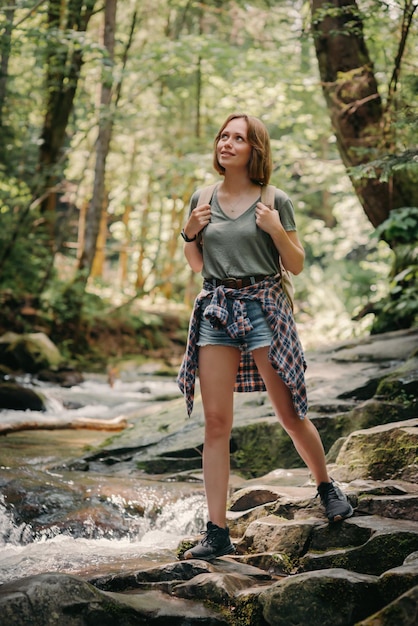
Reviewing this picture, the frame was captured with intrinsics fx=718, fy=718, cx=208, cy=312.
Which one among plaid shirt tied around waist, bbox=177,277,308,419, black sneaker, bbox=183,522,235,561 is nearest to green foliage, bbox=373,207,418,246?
plaid shirt tied around waist, bbox=177,277,308,419

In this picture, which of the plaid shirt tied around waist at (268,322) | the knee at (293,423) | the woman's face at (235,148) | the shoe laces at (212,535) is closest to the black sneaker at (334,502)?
the knee at (293,423)

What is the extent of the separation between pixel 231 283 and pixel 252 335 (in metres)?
0.28

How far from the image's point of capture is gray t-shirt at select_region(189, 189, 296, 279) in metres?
3.56

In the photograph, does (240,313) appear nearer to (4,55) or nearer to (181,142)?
(4,55)

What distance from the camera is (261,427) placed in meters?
6.20

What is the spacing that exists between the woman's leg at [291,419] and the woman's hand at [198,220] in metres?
0.68

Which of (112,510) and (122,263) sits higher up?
(122,263)

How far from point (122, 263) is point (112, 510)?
70.9ft

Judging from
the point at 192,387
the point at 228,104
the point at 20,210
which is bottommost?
the point at 192,387

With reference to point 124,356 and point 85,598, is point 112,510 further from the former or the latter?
point 124,356

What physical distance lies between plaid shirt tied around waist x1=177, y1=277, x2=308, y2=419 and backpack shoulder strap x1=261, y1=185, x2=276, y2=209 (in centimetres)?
38

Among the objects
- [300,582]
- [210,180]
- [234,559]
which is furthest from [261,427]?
[210,180]

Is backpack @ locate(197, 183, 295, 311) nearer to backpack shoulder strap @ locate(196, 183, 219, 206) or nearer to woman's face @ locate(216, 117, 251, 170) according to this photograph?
backpack shoulder strap @ locate(196, 183, 219, 206)

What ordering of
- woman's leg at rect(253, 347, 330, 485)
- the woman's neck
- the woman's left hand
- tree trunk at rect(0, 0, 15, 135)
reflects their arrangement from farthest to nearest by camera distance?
1. tree trunk at rect(0, 0, 15, 135)
2. the woman's neck
3. woman's leg at rect(253, 347, 330, 485)
4. the woman's left hand
